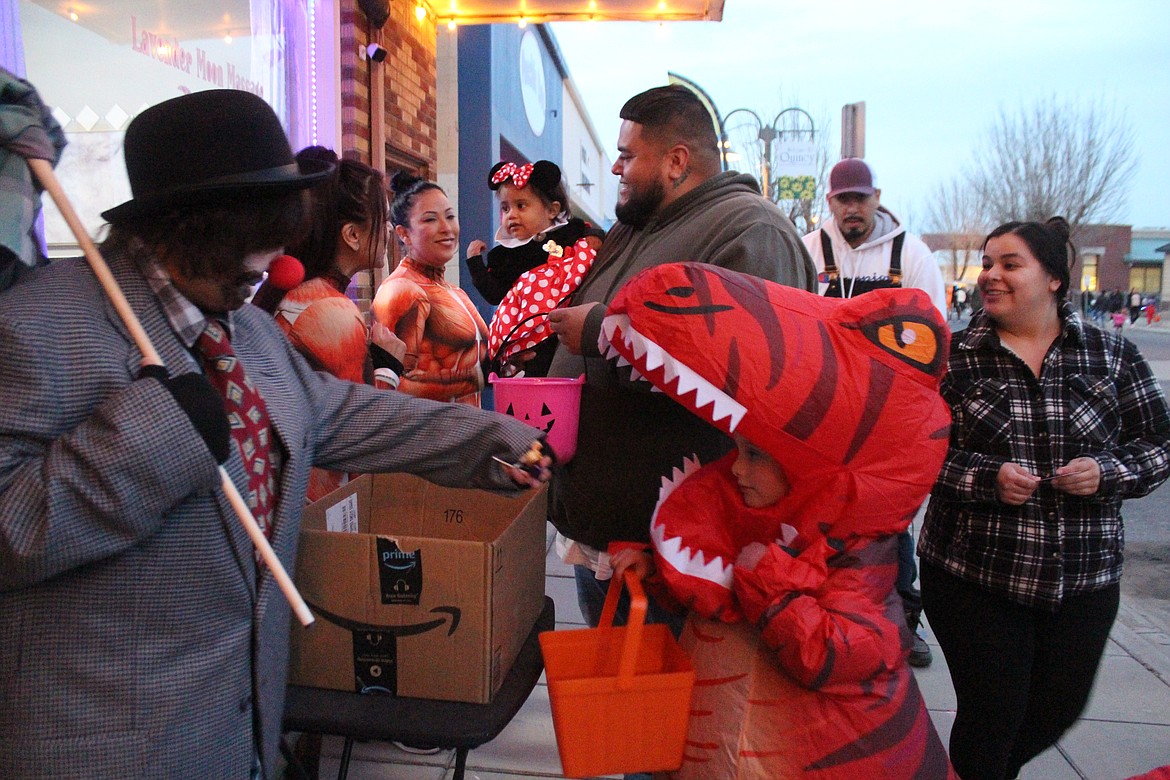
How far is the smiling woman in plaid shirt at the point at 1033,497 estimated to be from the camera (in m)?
2.54

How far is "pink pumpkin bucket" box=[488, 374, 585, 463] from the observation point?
221 cm

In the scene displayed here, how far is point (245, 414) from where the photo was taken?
63.1 inches

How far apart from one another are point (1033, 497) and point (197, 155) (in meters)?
2.46

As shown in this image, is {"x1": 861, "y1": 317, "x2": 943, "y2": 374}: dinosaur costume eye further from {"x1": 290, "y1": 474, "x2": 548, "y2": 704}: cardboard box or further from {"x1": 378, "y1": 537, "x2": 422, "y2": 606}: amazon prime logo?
{"x1": 378, "y1": 537, "x2": 422, "y2": 606}: amazon prime logo

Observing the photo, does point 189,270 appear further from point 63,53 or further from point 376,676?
point 63,53

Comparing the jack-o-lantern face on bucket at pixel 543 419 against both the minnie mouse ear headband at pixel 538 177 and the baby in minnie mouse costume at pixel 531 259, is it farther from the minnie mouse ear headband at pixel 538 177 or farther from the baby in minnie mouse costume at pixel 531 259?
the minnie mouse ear headband at pixel 538 177

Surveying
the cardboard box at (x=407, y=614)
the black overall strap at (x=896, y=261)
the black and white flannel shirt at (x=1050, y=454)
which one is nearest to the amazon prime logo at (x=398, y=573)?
the cardboard box at (x=407, y=614)

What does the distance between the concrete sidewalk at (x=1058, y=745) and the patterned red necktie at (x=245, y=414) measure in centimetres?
209

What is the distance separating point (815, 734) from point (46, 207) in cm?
310

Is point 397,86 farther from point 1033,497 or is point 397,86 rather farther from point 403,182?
point 1033,497

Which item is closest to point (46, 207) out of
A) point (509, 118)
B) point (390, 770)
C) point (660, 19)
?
point (390, 770)

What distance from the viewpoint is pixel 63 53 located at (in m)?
2.99

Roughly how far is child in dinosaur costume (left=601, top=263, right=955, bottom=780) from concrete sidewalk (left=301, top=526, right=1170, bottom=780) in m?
1.82

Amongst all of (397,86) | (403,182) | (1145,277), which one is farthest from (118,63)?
(1145,277)
